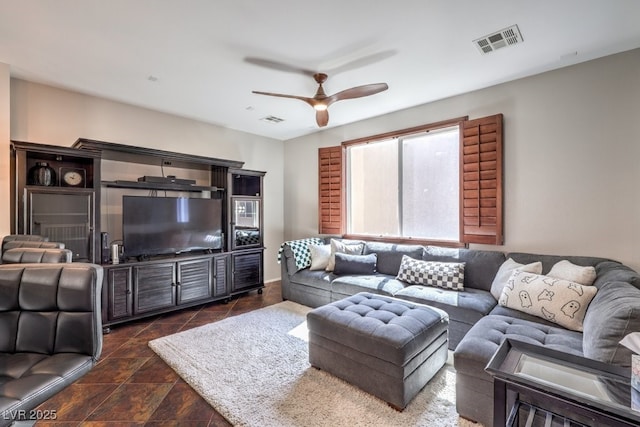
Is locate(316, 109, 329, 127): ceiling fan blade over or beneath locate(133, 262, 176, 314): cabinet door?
over

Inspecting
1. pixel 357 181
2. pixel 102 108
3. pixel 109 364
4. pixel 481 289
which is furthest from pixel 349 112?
pixel 109 364

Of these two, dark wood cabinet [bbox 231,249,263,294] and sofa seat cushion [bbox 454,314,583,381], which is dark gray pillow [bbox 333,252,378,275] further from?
sofa seat cushion [bbox 454,314,583,381]

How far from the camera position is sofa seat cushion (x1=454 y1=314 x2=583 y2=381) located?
67.9 inches

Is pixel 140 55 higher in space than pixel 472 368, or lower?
higher

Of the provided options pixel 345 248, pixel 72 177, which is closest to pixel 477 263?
pixel 345 248

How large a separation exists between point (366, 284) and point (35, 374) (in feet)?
9.14

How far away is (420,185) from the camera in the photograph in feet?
13.0

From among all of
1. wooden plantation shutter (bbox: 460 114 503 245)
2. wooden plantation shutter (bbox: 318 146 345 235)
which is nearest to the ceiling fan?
wooden plantation shutter (bbox: 460 114 503 245)

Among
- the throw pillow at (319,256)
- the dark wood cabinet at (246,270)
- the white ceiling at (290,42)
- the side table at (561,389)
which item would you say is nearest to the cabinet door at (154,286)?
the dark wood cabinet at (246,270)

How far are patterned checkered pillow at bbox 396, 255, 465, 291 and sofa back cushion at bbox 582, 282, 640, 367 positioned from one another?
4.36 feet

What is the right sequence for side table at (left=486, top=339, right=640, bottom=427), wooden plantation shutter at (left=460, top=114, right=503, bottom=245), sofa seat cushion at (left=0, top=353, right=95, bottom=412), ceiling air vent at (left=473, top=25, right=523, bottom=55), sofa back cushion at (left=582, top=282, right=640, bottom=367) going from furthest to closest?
wooden plantation shutter at (left=460, top=114, right=503, bottom=245), ceiling air vent at (left=473, top=25, right=523, bottom=55), sofa back cushion at (left=582, top=282, right=640, bottom=367), sofa seat cushion at (left=0, top=353, right=95, bottom=412), side table at (left=486, top=339, right=640, bottom=427)

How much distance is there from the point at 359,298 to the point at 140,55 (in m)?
3.03

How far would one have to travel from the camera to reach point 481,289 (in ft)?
10.1

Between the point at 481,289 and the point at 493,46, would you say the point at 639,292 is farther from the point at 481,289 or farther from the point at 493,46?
the point at 493,46
